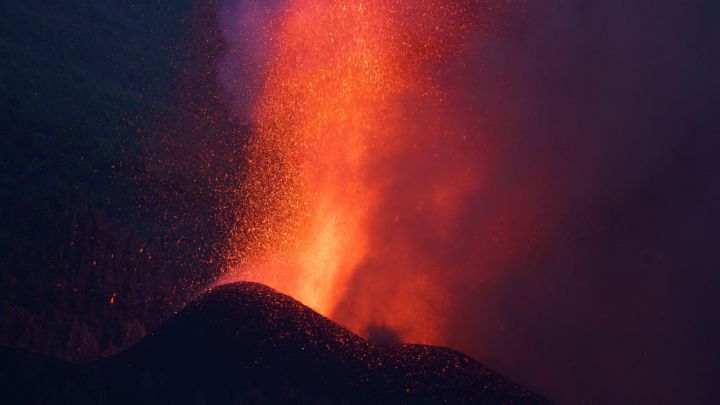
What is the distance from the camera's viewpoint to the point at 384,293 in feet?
35.7

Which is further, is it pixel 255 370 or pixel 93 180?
pixel 93 180

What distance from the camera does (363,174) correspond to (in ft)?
→ 43.5

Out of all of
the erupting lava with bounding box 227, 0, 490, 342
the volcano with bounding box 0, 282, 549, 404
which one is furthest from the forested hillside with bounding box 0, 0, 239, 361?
the volcano with bounding box 0, 282, 549, 404

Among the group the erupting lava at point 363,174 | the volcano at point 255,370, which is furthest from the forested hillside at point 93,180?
the volcano at point 255,370

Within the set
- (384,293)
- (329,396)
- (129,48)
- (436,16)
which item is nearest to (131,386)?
(329,396)

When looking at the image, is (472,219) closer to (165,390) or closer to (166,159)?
(165,390)

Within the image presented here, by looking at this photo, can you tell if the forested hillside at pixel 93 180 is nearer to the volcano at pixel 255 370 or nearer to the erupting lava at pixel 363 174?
the erupting lava at pixel 363 174

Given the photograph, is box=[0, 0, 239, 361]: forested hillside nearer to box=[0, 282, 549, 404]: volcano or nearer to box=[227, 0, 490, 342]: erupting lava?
box=[227, 0, 490, 342]: erupting lava

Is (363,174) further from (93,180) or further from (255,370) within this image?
(93,180)

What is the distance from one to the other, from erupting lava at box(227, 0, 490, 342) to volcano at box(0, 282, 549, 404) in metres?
1.83

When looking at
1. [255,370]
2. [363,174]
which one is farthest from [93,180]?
[255,370]

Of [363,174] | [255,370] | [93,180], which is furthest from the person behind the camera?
[93,180]

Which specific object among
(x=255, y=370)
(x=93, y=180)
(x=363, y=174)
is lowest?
(x=255, y=370)

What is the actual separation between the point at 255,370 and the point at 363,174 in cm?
587
